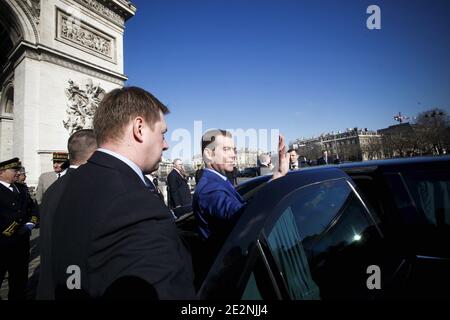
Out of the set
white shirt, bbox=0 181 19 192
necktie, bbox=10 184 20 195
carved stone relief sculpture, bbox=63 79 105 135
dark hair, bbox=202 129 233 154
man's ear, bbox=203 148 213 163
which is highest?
carved stone relief sculpture, bbox=63 79 105 135

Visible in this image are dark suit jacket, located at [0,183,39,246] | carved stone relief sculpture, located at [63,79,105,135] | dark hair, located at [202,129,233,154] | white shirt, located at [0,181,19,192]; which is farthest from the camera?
carved stone relief sculpture, located at [63,79,105,135]

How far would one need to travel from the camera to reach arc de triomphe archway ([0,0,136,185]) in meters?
11.1

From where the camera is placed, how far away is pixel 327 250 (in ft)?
4.62

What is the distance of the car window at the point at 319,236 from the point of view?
121cm

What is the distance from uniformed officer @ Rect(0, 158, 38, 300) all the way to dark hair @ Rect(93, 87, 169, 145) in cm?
304

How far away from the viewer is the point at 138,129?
111cm

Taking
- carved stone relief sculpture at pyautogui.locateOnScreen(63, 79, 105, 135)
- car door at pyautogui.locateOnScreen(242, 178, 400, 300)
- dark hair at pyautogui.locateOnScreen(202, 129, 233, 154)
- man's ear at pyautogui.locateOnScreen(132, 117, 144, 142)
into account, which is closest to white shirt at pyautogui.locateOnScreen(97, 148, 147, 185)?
man's ear at pyautogui.locateOnScreen(132, 117, 144, 142)

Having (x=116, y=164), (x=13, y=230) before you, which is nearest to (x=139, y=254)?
(x=116, y=164)

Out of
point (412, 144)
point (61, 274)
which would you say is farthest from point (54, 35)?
point (412, 144)

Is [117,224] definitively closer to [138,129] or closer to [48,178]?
[138,129]

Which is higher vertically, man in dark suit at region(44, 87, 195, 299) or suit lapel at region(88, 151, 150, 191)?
suit lapel at region(88, 151, 150, 191)

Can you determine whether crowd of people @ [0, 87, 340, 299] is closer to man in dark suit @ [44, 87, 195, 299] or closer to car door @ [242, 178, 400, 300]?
man in dark suit @ [44, 87, 195, 299]
